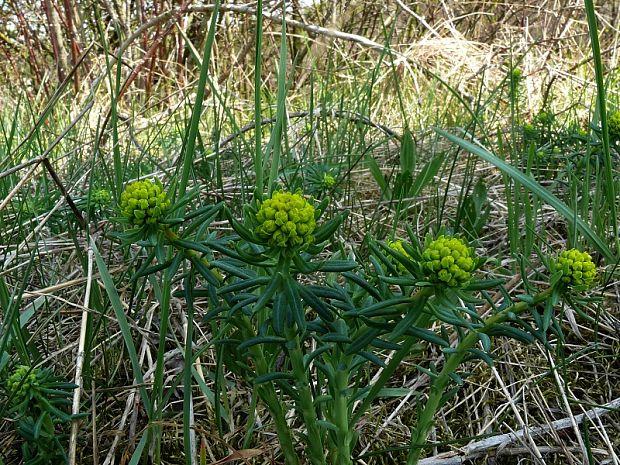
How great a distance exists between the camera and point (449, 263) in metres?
0.78

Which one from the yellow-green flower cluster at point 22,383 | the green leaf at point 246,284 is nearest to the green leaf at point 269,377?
the green leaf at point 246,284

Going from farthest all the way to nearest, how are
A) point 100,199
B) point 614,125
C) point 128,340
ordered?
point 614,125, point 100,199, point 128,340

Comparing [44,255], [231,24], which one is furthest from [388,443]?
[231,24]

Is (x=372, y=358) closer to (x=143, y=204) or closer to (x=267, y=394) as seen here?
(x=267, y=394)

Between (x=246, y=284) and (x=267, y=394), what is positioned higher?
(x=246, y=284)

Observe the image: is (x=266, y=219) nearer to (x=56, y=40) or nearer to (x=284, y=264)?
(x=284, y=264)

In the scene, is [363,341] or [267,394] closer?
[363,341]

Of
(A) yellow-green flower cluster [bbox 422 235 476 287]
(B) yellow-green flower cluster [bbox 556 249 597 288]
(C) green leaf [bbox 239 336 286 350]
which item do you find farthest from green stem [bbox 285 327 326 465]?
(B) yellow-green flower cluster [bbox 556 249 597 288]

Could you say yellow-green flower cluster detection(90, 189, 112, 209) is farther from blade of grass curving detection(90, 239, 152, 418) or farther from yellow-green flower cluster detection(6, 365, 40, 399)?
yellow-green flower cluster detection(6, 365, 40, 399)

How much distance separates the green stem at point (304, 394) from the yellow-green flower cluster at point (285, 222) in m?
0.15

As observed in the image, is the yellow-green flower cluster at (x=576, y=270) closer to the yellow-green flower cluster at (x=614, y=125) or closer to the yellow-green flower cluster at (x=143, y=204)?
the yellow-green flower cluster at (x=143, y=204)

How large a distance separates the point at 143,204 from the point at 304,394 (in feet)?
1.27

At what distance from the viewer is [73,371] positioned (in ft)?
4.11

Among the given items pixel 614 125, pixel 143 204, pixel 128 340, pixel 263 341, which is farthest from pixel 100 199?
pixel 614 125
